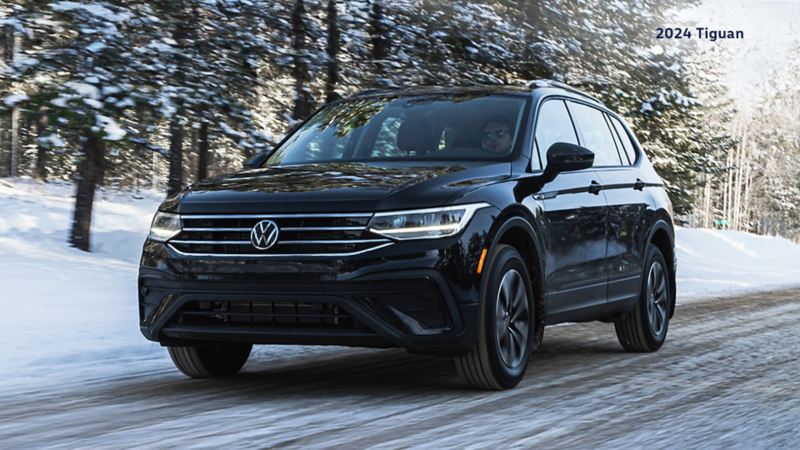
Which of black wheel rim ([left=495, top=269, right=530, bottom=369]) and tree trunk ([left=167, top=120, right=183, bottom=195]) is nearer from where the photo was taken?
black wheel rim ([left=495, top=269, right=530, bottom=369])

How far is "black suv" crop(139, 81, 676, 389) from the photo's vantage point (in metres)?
5.85

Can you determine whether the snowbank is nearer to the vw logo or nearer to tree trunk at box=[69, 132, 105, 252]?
tree trunk at box=[69, 132, 105, 252]

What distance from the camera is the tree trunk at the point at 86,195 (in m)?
15.6

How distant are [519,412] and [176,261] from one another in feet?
6.44

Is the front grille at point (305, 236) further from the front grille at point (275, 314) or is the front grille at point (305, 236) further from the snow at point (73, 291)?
the snow at point (73, 291)

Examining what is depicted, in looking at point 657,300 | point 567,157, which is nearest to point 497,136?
point 567,157

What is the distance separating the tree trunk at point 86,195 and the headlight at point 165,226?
928 centimetres

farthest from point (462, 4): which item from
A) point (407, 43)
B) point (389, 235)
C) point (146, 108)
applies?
point (389, 235)

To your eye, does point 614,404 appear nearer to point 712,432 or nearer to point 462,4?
point 712,432

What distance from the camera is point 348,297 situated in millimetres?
5809

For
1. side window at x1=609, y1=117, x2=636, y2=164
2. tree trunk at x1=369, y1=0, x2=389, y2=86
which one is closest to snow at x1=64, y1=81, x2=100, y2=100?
tree trunk at x1=369, y1=0, x2=389, y2=86

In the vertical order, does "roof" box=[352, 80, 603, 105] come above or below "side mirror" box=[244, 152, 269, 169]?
above

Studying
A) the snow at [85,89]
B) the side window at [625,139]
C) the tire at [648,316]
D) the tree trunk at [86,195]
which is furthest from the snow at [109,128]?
the tire at [648,316]

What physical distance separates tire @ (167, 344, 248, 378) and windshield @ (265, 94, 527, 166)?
123cm
